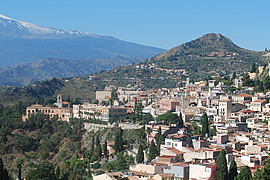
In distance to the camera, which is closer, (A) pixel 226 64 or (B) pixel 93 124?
(B) pixel 93 124

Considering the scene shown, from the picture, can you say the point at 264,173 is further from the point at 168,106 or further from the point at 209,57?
the point at 209,57

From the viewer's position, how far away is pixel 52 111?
73.3 metres

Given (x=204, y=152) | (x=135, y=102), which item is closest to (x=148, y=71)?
(x=135, y=102)

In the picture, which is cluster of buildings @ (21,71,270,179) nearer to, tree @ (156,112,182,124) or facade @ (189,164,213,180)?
facade @ (189,164,213,180)

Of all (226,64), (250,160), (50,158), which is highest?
(226,64)

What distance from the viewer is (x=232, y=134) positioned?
46.3 meters

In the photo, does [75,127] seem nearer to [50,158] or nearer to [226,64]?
[50,158]

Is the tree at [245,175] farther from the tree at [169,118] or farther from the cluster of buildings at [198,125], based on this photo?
the tree at [169,118]

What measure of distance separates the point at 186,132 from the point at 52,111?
98.0 feet

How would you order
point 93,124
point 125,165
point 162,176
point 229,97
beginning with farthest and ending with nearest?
1. point 93,124
2. point 229,97
3. point 125,165
4. point 162,176

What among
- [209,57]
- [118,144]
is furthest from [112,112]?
[209,57]

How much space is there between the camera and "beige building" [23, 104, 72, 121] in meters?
71.7

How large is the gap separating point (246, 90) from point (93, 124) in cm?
2029

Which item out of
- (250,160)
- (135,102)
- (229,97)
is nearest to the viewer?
(250,160)
